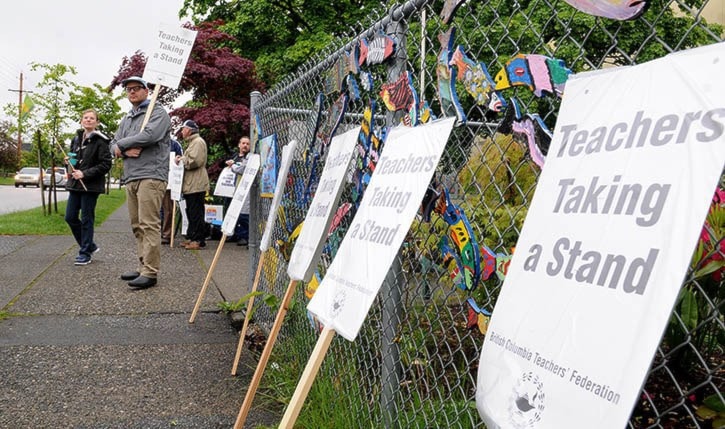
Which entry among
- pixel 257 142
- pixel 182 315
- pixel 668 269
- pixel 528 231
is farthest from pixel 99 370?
pixel 668 269

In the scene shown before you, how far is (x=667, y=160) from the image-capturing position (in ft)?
3.00

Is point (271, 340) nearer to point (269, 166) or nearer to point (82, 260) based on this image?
point (269, 166)

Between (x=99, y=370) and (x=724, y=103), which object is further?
(x=99, y=370)

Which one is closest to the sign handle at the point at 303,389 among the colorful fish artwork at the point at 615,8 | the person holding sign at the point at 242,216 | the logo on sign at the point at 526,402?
the logo on sign at the point at 526,402

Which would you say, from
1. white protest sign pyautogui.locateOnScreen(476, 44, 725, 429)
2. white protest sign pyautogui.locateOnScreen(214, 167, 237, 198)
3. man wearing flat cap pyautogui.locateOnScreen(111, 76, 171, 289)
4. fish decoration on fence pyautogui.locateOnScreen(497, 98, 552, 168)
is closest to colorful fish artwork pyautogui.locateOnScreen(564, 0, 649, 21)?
white protest sign pyautogui.locateOnScreen(476, 44, 725, 429)

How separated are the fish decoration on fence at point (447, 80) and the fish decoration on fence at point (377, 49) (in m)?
0.48

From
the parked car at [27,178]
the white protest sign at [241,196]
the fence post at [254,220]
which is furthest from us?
the parked car at [27,178]

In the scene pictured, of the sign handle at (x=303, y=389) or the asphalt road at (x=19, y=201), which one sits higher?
the sign handle at (x=303, y=389)

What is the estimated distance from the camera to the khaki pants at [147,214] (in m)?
6.15

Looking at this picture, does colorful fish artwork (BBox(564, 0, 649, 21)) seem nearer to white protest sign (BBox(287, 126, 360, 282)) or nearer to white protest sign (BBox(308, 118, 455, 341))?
white protest sign (BBox(308, 118, 455, 341))

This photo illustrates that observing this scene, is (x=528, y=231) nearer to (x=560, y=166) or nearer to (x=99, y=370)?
(x=560, y=166)

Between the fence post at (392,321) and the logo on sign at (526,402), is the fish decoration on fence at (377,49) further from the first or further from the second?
the logo on sign at (526,402)

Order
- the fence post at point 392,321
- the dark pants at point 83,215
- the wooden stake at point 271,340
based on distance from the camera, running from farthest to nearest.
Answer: the dark pants at point 83,215 < the wooden stake at point 271,340 < the fence post at point 392,321

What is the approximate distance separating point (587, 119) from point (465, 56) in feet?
2.59
